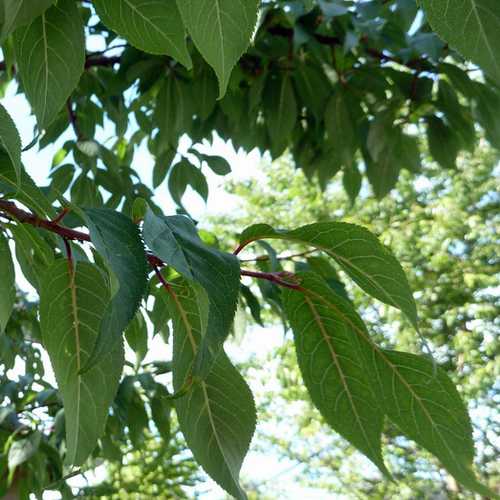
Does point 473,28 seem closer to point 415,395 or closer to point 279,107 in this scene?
point 415,395

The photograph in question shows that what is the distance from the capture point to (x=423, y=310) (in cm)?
757

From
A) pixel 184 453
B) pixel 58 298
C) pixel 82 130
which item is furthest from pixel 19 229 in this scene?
pixel 184 453

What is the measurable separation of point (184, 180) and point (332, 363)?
39.8 inches

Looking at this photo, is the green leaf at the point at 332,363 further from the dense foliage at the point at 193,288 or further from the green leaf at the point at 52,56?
the green leaf at the point at 52,56

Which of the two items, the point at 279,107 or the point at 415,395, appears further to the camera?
the point at 279,107

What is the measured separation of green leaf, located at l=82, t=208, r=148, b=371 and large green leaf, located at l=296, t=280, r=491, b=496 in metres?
0.14

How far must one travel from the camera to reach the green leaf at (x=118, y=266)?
0.28m

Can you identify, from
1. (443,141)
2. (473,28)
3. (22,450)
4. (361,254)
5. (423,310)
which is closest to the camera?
(473,28)

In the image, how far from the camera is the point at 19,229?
43cm

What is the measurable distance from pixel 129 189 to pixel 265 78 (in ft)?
1.02

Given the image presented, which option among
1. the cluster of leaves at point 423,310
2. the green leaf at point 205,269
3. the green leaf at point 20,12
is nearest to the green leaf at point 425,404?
the green leaf at point 205,269

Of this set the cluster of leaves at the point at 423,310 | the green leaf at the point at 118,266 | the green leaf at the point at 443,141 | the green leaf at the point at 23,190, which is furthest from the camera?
the cluster of leaves at the point at 423,310

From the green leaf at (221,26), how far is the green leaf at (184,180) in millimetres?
1068

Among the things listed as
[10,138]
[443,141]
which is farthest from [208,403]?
[443,141]
